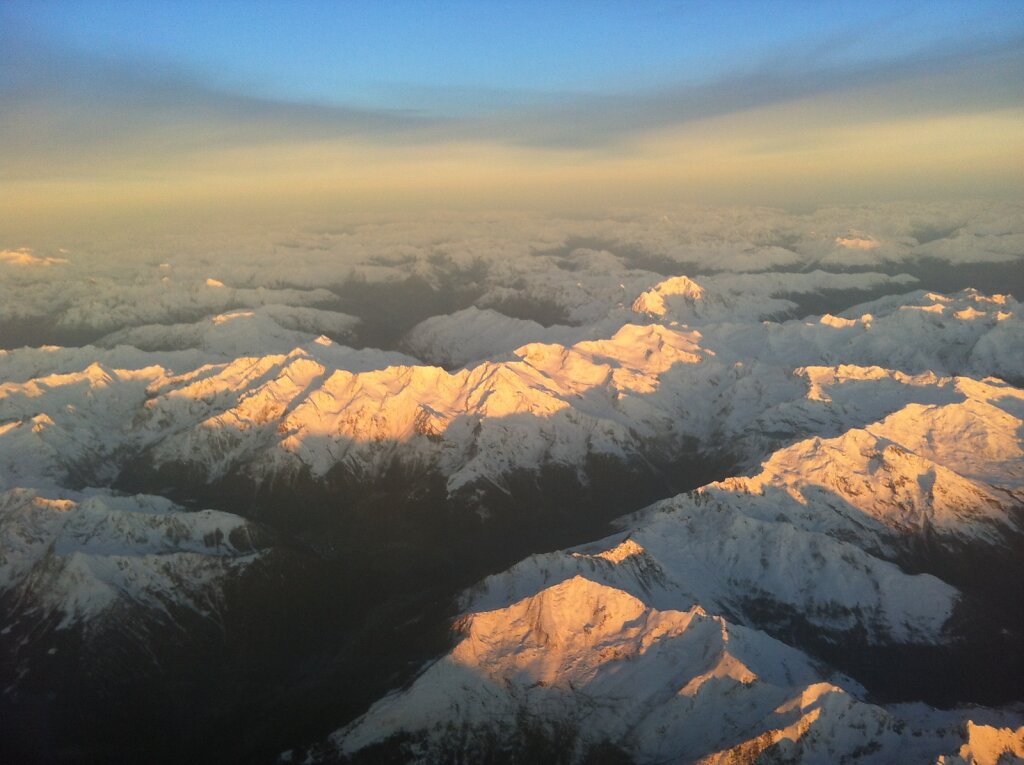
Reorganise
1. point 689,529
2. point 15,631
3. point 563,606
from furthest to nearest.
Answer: point 689,529, point 15,631, point 563,606

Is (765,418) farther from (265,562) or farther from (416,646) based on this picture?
(265,562)

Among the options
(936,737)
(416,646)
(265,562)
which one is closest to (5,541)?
(265,562)

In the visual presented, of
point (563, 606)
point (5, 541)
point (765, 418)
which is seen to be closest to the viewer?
point (563, 606)

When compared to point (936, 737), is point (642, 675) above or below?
below

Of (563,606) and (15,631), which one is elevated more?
(563,606)

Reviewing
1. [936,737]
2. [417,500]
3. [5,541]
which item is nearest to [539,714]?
Answer: [936,737]

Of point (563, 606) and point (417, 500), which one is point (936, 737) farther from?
point (417, 500)

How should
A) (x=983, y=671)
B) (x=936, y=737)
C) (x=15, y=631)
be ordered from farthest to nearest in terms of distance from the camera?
(x=15, y=631), (x=983, y=671), (x=936, y=737)

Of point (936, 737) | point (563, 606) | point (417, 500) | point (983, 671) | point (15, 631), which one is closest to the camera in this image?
point (936, 737)

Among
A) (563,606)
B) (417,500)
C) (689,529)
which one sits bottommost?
(417,500)

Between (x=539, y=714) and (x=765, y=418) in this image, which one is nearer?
(x=539, y=714)
